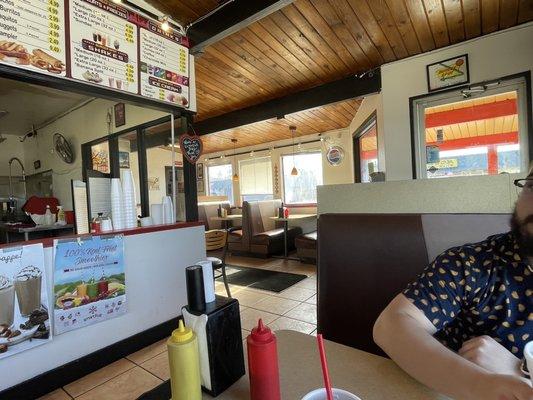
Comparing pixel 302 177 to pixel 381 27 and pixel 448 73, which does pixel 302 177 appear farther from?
pixel 381 27

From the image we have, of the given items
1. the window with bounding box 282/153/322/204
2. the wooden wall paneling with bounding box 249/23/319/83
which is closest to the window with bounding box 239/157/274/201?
the window with bounding box 282/153/322/204

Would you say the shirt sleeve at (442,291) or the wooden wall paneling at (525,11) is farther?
the wooden wall paneling at (525,11)

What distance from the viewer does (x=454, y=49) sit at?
317cm

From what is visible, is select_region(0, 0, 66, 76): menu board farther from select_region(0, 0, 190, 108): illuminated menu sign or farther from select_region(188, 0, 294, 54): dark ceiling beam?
select_region(188, 0, 294, 54): dark ceiling beam

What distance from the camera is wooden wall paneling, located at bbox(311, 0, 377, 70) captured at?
257 centimetres

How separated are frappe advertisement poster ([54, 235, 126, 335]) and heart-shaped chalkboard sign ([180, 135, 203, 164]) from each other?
3.46 ft

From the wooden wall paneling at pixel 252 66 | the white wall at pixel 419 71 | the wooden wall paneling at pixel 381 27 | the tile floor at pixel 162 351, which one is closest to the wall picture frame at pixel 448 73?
the white wall at pixel 419 71

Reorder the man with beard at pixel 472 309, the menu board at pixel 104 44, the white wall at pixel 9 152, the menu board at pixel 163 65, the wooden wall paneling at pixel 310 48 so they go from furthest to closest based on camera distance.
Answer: the white wall at pixel 9 152 → the wooden wall paneling at pixel 310 48 → the menu board at pixel 163 65 → the menu board at pixel 104 44 → the man with beard at pixel 472 309

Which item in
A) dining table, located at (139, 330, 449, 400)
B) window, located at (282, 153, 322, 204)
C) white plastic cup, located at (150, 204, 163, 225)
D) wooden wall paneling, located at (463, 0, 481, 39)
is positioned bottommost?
dining table, located at (139, 330, 449, 400)

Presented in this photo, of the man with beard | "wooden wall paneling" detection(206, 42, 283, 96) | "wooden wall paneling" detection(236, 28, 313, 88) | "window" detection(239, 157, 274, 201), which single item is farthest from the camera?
"window" detection(239, 157, 274, 201)

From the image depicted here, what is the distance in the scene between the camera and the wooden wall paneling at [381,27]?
2570 millimetres

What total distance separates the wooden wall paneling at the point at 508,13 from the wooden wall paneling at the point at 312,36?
1502 millimetres

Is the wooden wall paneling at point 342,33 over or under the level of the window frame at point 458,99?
over

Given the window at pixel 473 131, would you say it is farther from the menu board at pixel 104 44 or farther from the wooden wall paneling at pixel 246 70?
the menu board at pixel 104 44
